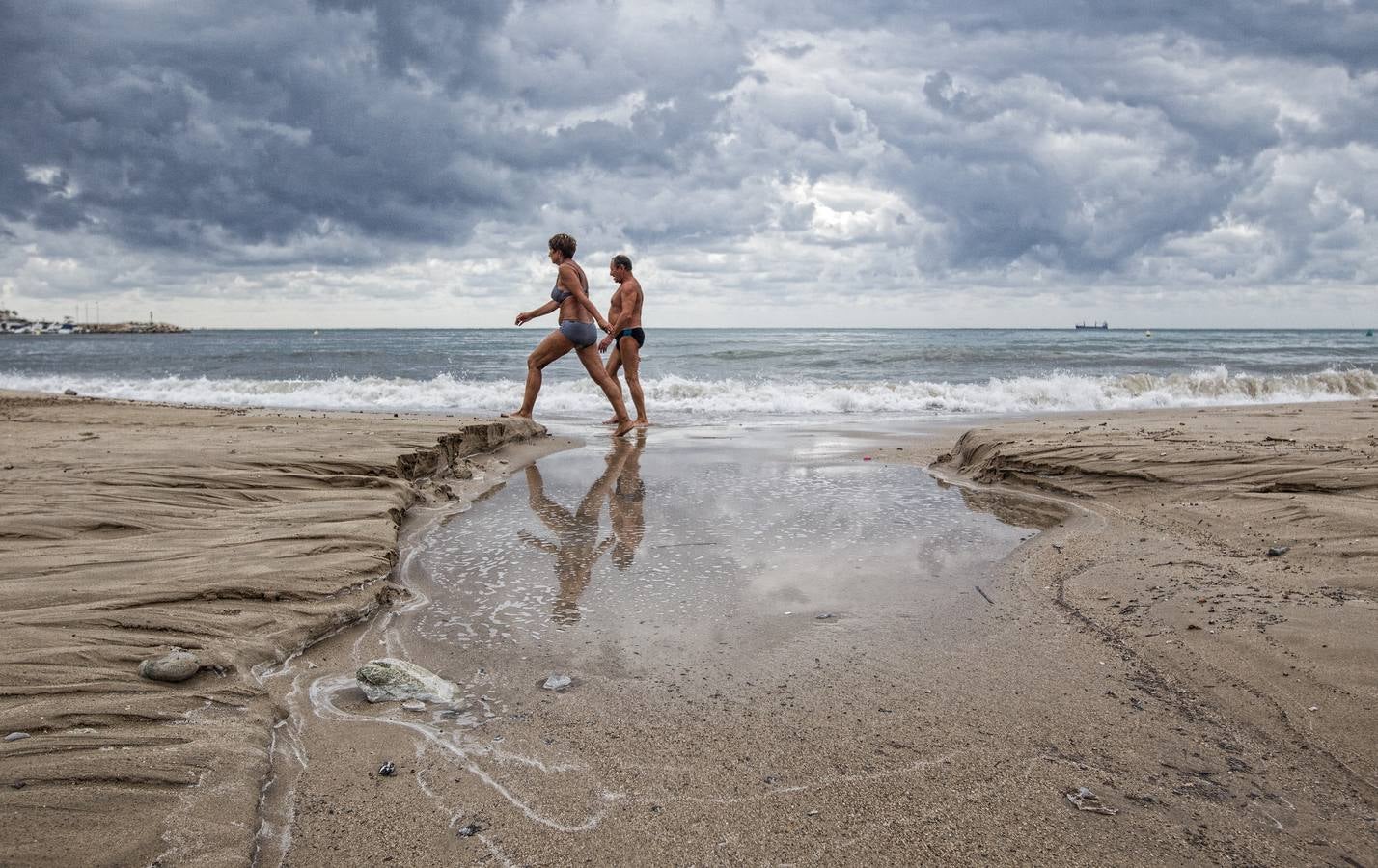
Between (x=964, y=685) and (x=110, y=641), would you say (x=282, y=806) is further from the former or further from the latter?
(x=964, y=685)

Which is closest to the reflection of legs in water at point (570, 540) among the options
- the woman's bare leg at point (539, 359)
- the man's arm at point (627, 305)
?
the woman's bare leg at point (539, 359)

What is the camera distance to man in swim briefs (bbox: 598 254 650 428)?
11281 mm

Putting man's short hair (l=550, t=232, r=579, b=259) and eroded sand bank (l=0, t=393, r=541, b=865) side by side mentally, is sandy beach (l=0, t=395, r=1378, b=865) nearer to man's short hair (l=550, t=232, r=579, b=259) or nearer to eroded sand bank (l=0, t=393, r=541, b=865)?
eroded sand bank (l=0, t=393, r=541, b=865)

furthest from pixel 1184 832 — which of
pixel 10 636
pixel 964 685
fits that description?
pixel 10 636

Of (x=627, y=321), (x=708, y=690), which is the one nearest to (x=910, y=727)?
(x=708, y=690)

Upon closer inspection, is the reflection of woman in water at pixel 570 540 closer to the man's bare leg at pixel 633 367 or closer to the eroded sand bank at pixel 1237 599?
the eroded sand bank at pixel 1237 599

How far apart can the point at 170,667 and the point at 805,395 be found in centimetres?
1347

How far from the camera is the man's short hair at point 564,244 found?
10.1 m

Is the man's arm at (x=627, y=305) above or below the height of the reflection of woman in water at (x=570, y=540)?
above

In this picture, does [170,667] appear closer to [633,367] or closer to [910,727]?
[910,727]

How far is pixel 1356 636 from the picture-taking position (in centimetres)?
293

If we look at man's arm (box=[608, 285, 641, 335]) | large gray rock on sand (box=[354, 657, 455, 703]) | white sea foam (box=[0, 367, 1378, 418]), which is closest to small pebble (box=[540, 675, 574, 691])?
large gray rock on sand (box=[354, 657, 455, 703])

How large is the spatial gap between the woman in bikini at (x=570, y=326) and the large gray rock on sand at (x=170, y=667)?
7.40 meters

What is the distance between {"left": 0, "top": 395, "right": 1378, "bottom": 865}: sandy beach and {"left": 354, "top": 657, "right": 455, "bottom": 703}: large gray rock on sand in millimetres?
69
